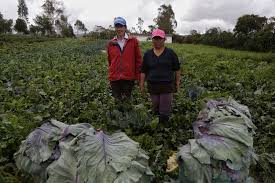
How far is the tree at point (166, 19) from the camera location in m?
69.8

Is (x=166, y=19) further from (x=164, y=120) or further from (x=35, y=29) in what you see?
(x=164, y=120)

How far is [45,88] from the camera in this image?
9117 millimetres

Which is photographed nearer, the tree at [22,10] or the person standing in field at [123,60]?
the person standing in field at [123,60]

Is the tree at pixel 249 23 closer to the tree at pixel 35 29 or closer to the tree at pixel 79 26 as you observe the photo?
the tree at pixel 35 29

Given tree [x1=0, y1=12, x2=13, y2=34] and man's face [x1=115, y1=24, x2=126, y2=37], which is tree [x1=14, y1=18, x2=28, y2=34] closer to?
tree [x1=0, y1=12, x2=13, y2=34]

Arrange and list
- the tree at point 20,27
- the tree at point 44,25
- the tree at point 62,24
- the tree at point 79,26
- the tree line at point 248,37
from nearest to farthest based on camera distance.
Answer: the tree line at point 248,37
the tree at point 44,25
the tree at point 20,27
the tree at point 62,24
the tree at point 79,26

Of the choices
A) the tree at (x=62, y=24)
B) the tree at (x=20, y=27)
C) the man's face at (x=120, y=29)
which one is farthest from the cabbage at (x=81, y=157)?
the tree at (x=20, y=27)

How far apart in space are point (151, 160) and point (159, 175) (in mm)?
441

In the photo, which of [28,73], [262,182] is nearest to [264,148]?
[262,182]

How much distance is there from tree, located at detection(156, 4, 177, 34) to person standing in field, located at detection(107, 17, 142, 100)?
62.8 metres

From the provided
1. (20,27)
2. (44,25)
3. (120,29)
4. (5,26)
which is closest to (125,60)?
(120,29)

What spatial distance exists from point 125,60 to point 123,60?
3 centimetres

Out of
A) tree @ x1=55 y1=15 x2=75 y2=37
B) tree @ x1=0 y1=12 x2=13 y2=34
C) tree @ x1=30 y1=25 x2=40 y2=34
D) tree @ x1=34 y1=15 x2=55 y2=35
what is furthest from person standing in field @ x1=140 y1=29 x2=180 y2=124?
tree @ x1=30 y1=25 x2=40 y2=34

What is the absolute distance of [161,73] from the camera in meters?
5.77
